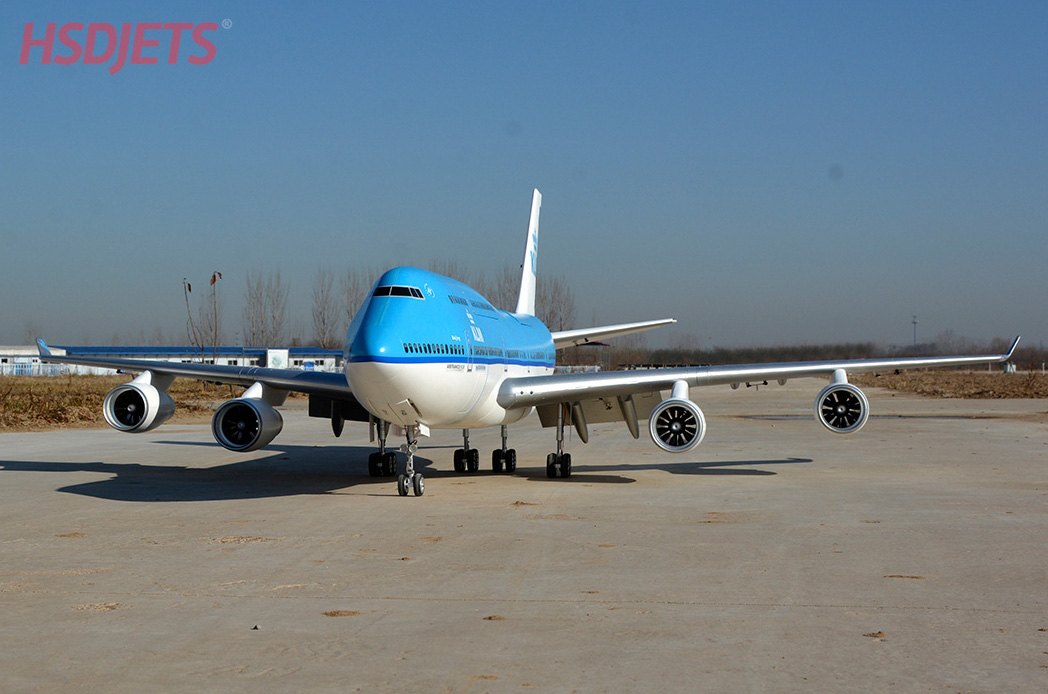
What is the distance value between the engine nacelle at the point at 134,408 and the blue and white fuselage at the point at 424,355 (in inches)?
245

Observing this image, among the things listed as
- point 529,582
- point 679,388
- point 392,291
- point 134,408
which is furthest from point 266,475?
point 529,582

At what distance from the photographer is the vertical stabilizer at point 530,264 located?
3262cm

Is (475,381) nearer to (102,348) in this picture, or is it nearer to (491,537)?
(491,537)

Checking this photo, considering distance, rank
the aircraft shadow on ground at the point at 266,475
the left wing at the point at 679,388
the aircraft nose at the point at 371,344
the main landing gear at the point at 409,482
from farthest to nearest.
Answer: the left wing at the point at 679,388
the aircraft shadow on ground at the point at 266,475
the main landing gear at the point at 409,482
the aircraft nose at the point at 371,344

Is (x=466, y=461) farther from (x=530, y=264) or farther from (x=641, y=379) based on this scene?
(x=530, y=264)

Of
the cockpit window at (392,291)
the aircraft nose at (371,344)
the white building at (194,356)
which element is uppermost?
the white building at (194,356)

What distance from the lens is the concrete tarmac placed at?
707cm

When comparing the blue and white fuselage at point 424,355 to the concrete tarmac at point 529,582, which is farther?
the blue and white fuselage at point 424,355

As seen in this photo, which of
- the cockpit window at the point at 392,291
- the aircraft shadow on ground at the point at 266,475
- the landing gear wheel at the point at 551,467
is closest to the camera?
the cockpit window at the point at 392,291

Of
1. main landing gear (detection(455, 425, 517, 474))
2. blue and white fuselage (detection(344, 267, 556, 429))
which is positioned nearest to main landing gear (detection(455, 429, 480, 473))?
main landing gear (detection(455, 425, 517, 474))

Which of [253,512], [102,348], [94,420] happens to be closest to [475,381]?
[253,512]

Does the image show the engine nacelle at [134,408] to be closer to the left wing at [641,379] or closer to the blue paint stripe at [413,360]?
the blue paint stripe at [413,360]

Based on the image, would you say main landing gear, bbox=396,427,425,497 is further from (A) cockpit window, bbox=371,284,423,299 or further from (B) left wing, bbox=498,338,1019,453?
(B) left wing, bbox=498,338,1019,453

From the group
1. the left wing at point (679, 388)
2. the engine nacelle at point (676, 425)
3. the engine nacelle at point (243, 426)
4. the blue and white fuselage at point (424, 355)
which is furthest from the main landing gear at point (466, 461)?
the engine nacelle at point (676, 425)
